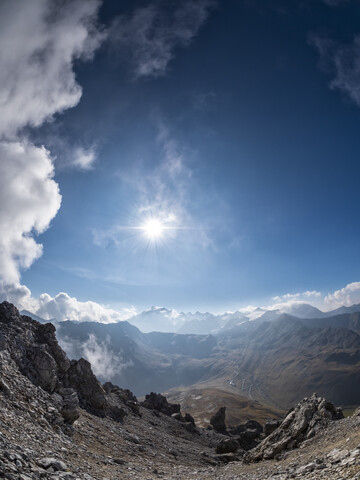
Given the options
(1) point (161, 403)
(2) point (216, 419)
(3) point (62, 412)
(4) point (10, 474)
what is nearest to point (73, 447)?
(3) point (62, 412)

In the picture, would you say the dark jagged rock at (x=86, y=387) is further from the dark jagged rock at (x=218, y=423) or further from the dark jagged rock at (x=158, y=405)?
the dark jagged rock at (x=218, y=423)

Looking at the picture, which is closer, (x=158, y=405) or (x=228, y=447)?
(x=228, y=447)

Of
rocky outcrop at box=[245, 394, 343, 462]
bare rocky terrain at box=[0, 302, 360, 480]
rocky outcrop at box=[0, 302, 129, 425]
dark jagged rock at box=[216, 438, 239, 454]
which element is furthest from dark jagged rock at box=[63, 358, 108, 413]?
dark jagged rock at box=[216, 438, 239, 454]

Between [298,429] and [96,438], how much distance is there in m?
27.4

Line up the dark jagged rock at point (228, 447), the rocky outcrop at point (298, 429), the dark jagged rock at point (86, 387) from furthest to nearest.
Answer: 1. the dark jagged rock at point (228, 447)
2. the dark jagged rock at point (86, 387)
3. the rocky outcrop at point (298, 429)

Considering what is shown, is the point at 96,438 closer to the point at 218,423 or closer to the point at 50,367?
the point at 50,367

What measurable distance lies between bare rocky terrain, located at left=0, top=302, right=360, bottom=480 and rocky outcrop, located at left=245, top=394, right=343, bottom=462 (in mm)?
123

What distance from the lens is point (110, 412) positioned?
188 ft

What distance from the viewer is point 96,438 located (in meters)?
37.9

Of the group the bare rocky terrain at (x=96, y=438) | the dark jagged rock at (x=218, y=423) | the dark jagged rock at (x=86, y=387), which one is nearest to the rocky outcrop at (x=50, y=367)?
the dark jagged rock at (x=86, y=387)

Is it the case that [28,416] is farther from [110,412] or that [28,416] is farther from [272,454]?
[110,412]

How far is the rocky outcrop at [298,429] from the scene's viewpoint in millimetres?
32938

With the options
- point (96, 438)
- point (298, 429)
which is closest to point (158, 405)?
point (96, 438)

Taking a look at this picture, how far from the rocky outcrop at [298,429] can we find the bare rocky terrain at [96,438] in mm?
123
